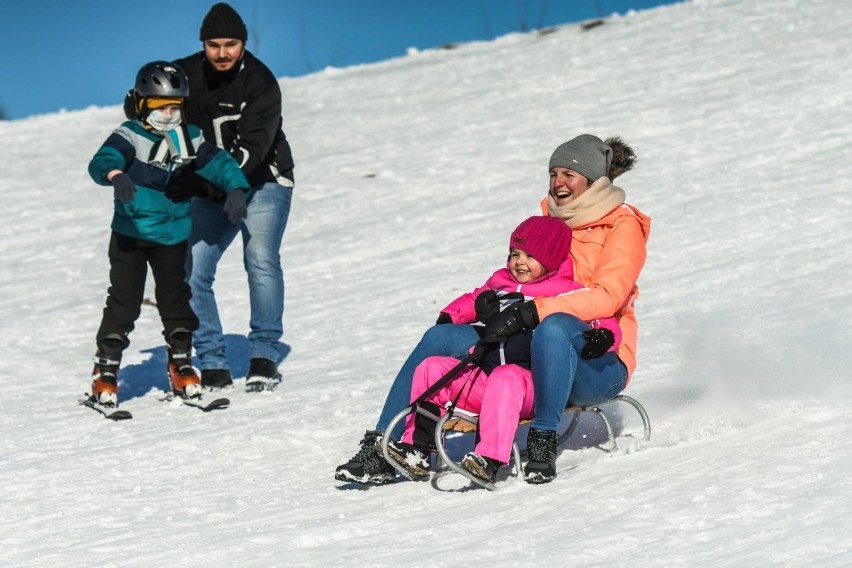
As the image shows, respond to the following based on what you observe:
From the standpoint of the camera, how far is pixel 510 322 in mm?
4207

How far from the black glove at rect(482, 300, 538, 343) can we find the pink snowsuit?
0.36 ft

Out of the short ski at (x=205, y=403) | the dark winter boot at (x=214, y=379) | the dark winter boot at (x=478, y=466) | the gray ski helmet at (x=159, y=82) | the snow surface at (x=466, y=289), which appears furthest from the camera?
the dark winter boot at (x=214, y=379)

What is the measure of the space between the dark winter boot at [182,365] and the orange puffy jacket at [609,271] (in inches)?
90.6

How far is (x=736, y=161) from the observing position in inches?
418

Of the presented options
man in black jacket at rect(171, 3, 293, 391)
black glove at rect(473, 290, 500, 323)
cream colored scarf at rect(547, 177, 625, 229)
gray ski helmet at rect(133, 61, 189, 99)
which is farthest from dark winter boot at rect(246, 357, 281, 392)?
cream colored scarf at rect(547, 177, 625, 229)

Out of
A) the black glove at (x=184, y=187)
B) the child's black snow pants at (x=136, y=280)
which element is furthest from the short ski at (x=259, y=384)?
the black glove at (x=184, y=187)

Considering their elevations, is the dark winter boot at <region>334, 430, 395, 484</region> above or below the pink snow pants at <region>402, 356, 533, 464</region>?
below

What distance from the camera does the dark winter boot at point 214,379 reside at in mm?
6488

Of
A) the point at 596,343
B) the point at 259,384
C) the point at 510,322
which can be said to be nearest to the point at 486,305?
the point at 510,322

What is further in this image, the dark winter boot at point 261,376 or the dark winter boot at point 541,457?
the dark winter boot at point 261,376

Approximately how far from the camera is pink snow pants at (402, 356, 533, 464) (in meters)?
4.07

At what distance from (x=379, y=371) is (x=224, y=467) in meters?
1.80

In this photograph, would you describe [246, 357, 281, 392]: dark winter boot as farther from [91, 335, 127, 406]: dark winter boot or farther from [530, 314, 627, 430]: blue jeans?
[530, 314, 627, 430]: blue jeans

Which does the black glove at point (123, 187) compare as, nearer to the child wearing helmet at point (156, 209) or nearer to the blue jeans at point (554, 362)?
the child wearing helmet at point (156, 209)
